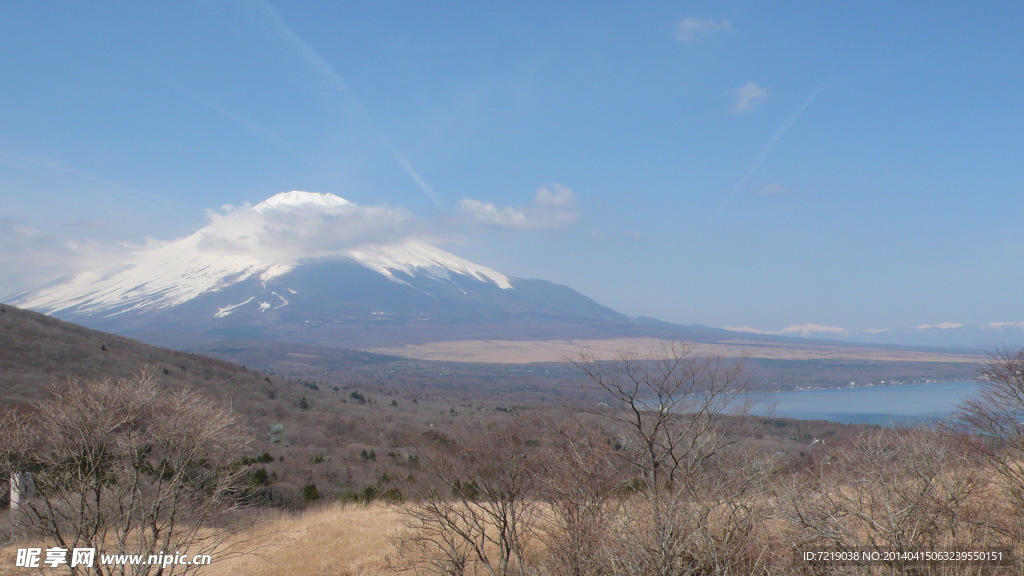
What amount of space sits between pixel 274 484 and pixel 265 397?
806 inches

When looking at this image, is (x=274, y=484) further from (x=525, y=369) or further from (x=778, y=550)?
(x=525, y=369)

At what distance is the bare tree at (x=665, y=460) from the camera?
7254 millimetres

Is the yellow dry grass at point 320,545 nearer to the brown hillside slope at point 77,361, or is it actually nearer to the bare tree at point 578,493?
the bare tree at point 578,493

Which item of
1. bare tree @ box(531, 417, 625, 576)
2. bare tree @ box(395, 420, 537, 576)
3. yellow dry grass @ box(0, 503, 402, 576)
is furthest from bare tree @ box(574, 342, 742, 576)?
yellow dry grass @ box(0, 503, 402, 576)

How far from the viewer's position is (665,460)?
10.8 meters

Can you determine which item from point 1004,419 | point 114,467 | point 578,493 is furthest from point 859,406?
point 114,467

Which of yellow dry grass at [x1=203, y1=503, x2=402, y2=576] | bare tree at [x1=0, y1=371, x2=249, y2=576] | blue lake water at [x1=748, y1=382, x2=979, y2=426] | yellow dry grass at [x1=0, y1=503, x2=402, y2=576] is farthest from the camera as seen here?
blue lake water at [x1=748, y1=382, x2=979, y2=426]

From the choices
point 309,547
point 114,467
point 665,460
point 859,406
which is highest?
point 665,460

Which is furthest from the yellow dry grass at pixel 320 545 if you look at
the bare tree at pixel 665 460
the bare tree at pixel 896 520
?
the bare tree at pixel 896 520

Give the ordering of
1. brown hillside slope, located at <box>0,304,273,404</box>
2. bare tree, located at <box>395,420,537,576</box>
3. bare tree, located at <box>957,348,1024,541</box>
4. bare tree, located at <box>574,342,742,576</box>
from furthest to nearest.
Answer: brown hillside slope, located at <box>0,304,273,404</box>, bare tree, located at <box>395,420,537,576</box>, bare tree, located at <box>957,348,1024,541</box>, bare tree, located at <box>574,342,742,576</box>

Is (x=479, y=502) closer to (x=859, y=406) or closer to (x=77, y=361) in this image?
(x=77, y=361)

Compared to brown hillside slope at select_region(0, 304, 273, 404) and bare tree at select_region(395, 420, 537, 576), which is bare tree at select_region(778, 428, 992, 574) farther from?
brown hillside slope at select_region(0, 304, 273, 404)

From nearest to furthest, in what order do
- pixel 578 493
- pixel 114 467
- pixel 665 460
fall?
pixel 578 493
pixel 114 467
pixel 665 460

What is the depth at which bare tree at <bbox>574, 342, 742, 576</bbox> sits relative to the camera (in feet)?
23.8
